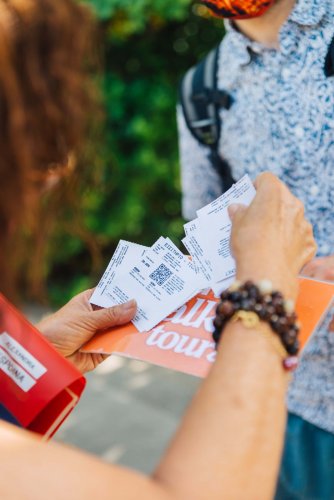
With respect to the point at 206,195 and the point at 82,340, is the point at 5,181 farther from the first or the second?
the point at 206,195

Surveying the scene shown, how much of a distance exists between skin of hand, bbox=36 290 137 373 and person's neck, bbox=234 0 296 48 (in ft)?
2.90

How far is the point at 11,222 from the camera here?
107 cm

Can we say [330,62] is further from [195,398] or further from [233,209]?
[195,398]

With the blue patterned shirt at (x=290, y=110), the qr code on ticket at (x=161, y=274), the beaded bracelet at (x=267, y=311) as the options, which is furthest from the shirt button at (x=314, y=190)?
the beaded bracelet at (x=267, y=311)

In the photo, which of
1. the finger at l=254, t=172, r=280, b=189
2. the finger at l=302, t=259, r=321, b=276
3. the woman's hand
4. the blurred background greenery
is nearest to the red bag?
the woman's hand

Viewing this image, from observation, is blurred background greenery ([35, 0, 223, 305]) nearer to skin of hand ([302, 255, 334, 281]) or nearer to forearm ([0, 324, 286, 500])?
skin of hand ([302, 255, 334, 281])

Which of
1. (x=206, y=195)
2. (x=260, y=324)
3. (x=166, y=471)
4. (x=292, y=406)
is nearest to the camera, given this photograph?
(x=166, y=471)

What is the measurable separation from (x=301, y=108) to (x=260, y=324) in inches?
33.1

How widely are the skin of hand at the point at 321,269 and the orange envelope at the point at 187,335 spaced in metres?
0.19

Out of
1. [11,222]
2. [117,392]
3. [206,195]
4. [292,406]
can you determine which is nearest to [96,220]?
[117,392]

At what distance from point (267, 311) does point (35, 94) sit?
1.74 ft

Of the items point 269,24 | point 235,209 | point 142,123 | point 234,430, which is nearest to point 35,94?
point 235,209

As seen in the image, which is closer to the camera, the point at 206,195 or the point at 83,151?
the point at 83,151

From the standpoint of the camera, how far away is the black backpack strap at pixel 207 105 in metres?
1.90
